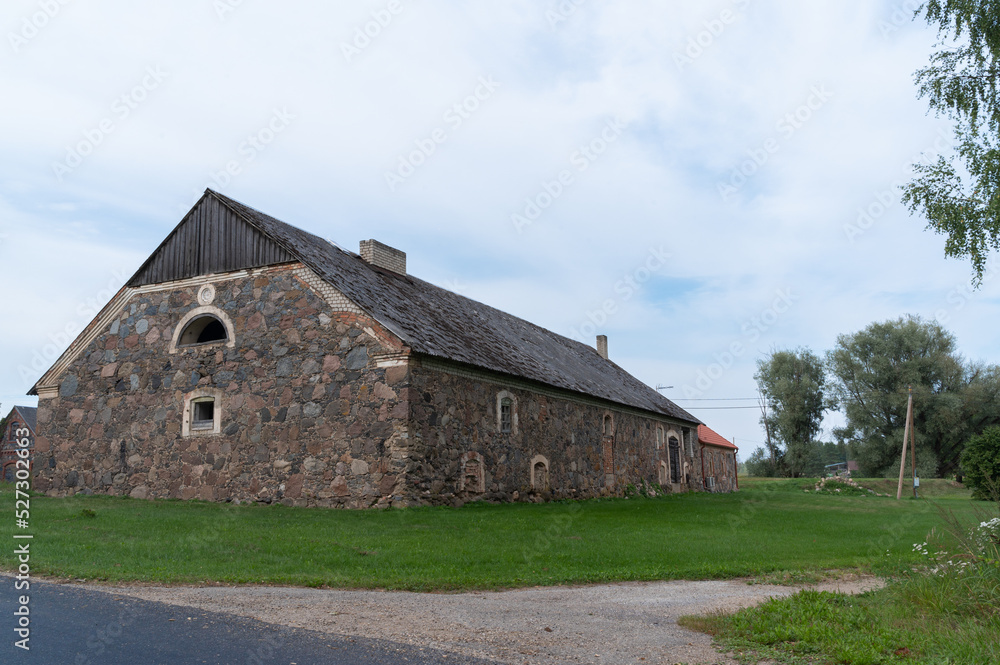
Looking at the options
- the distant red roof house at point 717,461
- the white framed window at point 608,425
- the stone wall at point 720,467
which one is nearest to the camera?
the white framed window at point 608,425

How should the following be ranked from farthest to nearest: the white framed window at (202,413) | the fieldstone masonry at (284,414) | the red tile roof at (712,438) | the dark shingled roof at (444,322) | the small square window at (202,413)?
the red tile roof at (712,438), the small square window at (202,413), the white framed window at (202,413), the dark shingled roof at (444,322), the fieldstone masonry at (284,414)

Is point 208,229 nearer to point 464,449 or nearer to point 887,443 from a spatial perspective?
point 464,449

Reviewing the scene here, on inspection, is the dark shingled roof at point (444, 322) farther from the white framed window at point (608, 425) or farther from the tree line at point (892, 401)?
the tree line at point (892, 401)

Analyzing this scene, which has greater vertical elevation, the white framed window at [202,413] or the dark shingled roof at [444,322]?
the dark shingled roof at [444,322]

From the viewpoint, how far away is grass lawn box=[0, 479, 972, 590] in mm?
8734

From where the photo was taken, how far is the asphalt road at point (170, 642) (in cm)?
505

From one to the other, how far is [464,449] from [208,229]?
28.4 feet

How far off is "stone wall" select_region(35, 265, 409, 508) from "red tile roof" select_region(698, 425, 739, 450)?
2613cm

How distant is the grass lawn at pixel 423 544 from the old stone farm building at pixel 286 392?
3.32 feet

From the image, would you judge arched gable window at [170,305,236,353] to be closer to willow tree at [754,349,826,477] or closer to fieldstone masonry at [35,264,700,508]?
fieldstone masonry at [35,264,700,508]

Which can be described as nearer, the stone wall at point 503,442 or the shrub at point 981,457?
the stone wall at point 503,442

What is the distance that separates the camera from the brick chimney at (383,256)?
2315 centimetres

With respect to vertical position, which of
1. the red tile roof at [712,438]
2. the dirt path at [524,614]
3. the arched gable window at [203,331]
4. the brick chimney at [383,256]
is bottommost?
the dirt path at [524,614]

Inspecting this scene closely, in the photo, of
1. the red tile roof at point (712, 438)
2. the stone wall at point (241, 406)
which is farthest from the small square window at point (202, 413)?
the red tile roof at point (712, 438)
